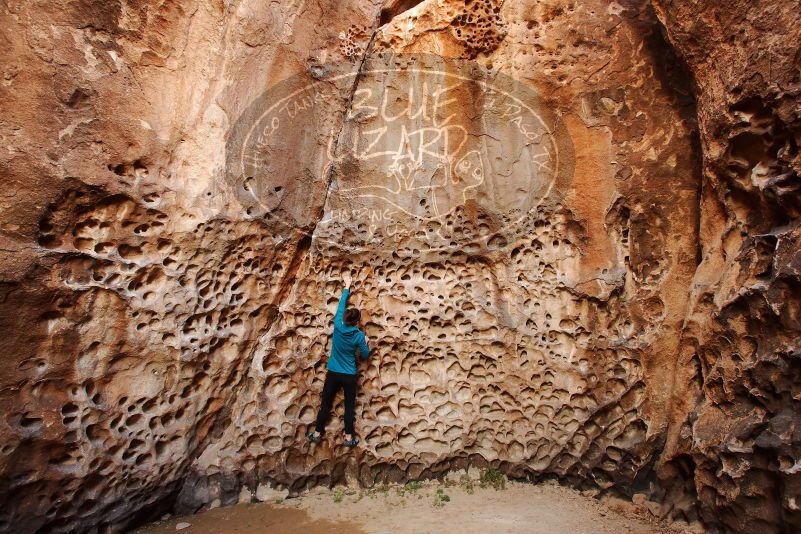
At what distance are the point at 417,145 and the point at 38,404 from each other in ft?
9.64

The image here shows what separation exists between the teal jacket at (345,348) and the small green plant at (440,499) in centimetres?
105

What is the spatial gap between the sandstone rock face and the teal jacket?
8.5 inches

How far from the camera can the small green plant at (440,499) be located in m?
3.56

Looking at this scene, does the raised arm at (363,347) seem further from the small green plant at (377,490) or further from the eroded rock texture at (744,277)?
the eroded rock texture at (744,277)

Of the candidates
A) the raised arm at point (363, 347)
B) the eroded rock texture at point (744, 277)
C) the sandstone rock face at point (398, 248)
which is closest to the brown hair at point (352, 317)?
the raised arm at point (363, 347)

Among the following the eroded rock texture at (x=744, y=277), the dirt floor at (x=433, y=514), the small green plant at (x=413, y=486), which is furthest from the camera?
the small green plant at (x=413, y=486)

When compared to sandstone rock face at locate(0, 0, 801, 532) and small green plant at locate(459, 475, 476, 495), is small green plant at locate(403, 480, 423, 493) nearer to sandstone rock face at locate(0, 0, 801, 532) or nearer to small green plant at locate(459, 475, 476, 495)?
sandstone rock face at locate(0, 0, 801, 532)

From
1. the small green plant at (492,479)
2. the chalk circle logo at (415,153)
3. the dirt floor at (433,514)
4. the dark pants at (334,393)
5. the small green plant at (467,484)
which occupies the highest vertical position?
the chalk circle logo at (415,153)

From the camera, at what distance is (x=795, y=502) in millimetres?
2350

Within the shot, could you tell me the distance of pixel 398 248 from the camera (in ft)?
13.0

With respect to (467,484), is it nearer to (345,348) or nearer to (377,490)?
(377,490)

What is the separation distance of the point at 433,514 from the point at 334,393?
3.47 feet

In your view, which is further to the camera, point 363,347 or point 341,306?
point 341,306

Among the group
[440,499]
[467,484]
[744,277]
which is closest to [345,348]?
[440,499]
